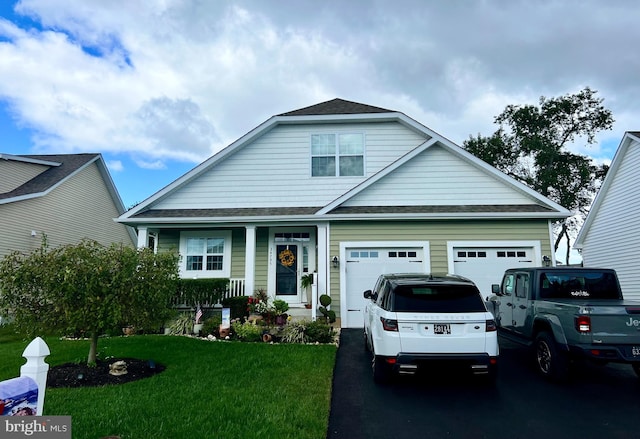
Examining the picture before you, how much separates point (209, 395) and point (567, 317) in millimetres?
5413

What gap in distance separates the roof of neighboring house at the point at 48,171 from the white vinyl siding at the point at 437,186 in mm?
13406

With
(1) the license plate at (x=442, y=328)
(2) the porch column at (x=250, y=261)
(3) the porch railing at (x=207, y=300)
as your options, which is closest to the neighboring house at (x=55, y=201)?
(3) the porch railing at (x=207, y=300)

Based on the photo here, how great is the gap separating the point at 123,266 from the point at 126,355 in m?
2.46

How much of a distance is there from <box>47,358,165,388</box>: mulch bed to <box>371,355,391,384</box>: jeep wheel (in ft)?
12.5

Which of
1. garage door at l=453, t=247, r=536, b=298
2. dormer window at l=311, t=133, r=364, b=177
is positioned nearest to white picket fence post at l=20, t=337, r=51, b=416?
garage door at l=453, t=247, r=536, b=298

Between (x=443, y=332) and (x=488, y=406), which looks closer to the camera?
(x=488, y=406)

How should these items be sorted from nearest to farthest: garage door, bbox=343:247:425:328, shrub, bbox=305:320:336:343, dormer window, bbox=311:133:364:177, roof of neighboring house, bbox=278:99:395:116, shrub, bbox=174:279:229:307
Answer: shrub, bbox=305:320:336:343 < garage door, bbox=343:247:425:328 < shrub, bbox=174:279:229:307 < dormer window, bbox=311:133:364:177 < roof of neighboring house, bbox=278:99:395:116

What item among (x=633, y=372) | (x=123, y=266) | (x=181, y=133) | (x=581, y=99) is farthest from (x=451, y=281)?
(x=581, y=99)

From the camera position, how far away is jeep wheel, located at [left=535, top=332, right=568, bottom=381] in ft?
20.2

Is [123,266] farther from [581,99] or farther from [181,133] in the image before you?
[581,99]

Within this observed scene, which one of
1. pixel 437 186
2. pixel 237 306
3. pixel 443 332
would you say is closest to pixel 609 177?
pixel 437 186

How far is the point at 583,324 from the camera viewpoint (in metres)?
5.68

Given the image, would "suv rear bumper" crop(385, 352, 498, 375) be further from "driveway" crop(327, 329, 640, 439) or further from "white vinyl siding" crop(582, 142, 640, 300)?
"white vinyl siding" crop(582, 142, 640, 300)

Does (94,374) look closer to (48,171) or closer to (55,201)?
(55,201)
